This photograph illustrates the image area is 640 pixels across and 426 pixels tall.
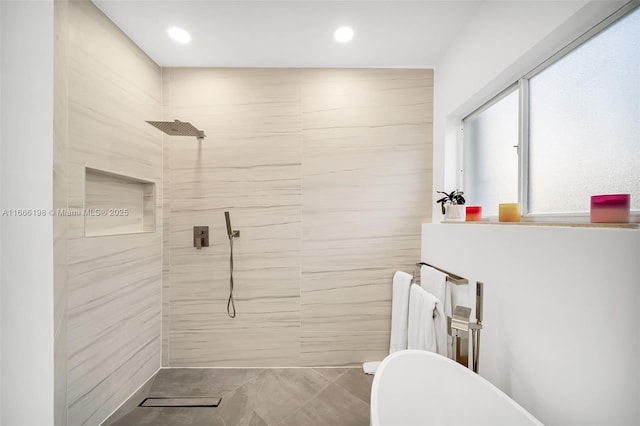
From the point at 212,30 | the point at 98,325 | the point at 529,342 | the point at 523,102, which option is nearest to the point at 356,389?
the point at 529,342

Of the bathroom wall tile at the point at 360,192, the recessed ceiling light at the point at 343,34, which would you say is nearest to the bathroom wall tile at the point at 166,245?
the bathroom wall tile at the point at 360,192

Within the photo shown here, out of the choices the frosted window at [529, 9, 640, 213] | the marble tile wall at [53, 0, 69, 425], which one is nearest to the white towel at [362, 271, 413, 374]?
→ the frosted window at [529, 9, 640, 213]

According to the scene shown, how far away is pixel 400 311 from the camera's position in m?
1.58

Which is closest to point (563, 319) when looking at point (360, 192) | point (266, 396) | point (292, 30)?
point (360, 192)

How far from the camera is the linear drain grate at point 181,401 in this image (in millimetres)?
1446

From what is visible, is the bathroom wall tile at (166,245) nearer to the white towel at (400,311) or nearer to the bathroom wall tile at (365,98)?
the bathroom wall tile at (365,98)

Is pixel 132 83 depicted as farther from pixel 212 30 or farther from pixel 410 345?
pixel 410 345

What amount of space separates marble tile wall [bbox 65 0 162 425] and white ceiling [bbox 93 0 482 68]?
0.70 feet

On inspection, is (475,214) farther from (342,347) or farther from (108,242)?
(108,242)

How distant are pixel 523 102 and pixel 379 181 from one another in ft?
2.89

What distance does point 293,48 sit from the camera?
5.17 ft

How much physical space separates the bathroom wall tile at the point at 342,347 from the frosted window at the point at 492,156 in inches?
46.5

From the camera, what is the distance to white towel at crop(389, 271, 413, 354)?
154 centimetres

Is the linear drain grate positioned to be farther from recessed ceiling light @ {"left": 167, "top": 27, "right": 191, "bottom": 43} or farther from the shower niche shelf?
recessed ceiling light @ {"left": 167, "top": 27, "right": 191, "bottom": 43}
